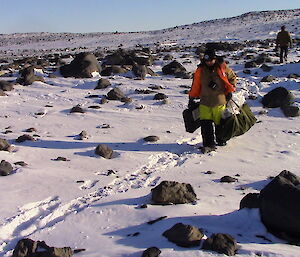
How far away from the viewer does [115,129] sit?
7410mm

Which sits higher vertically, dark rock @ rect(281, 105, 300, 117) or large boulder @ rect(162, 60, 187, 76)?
large boulder @ rect(162, 60, 187, 76)

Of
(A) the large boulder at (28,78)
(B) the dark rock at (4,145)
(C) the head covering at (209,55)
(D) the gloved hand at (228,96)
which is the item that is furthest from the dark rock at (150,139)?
(A) the large boulder at (28,78)

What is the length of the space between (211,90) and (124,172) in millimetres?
1721

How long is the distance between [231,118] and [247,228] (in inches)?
111

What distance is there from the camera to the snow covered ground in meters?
3.65

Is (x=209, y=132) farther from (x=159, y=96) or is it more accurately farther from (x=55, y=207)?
(x=159, y=96)

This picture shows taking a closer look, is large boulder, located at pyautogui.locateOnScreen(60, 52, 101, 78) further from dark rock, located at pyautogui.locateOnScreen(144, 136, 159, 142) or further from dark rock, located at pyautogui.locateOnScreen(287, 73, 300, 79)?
dark rock, located at pyautogui.locateOnScreen(144, 136, 159, 142)

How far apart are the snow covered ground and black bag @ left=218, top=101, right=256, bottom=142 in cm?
24

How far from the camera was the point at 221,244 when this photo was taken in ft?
10.6

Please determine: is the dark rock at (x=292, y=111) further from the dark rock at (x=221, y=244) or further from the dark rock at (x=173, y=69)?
the dark rock at (x=221, y=244)

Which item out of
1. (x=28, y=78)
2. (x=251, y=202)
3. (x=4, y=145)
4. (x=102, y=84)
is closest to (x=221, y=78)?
(x=251, y=202)

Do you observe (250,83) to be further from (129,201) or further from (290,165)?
(129,201)

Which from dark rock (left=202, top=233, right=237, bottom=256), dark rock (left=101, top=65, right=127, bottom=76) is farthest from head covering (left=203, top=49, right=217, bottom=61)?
dark rock (left=101, top=65, right=127, bottom=76)

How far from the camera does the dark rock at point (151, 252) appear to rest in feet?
10.5
